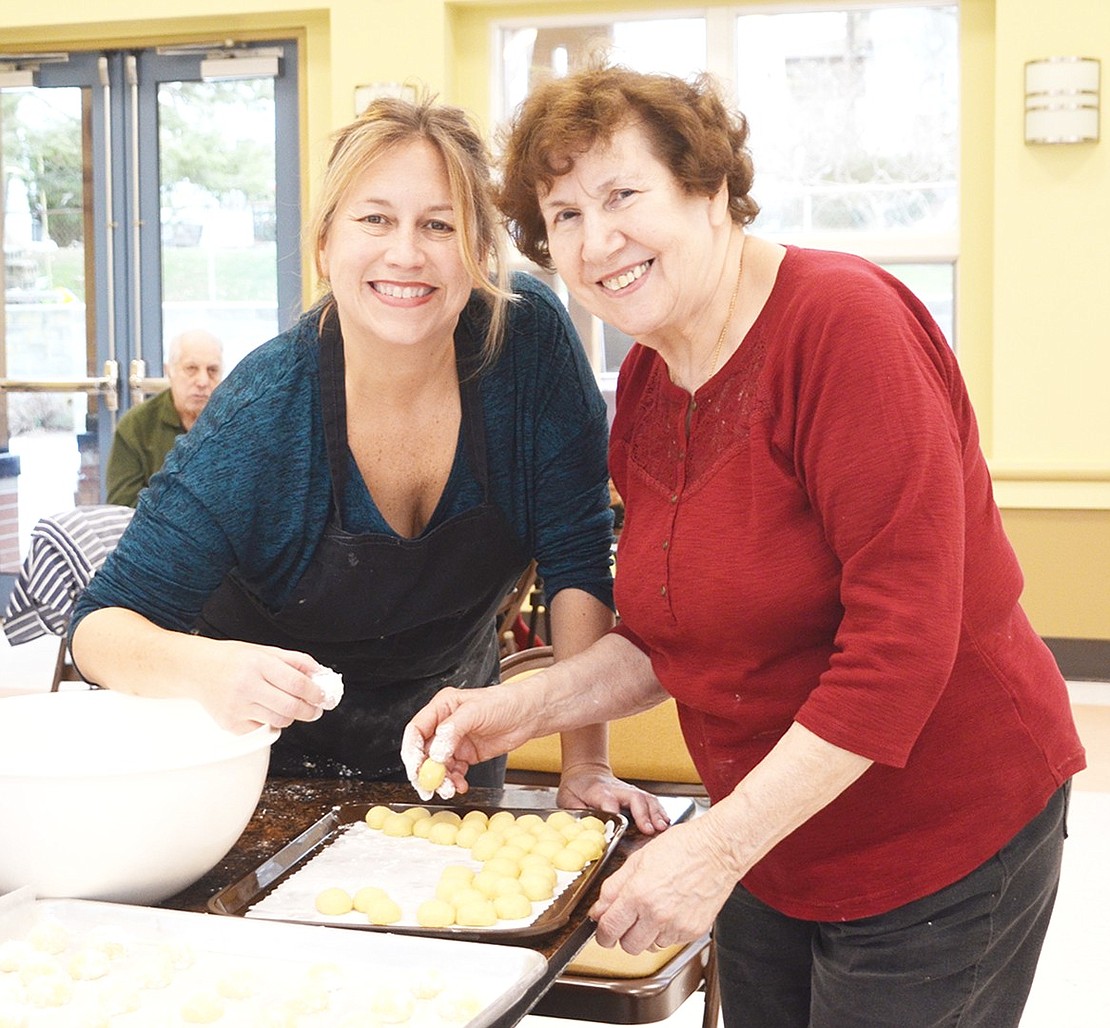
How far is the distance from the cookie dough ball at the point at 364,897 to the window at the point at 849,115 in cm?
511

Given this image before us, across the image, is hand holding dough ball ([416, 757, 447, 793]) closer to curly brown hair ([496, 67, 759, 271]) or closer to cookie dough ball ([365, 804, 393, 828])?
cookie dough ball ([365, 804, 393, 828])

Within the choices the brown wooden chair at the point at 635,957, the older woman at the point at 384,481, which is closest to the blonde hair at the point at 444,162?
the older woman at the point at 384,481

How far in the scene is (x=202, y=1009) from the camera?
44.3 inches

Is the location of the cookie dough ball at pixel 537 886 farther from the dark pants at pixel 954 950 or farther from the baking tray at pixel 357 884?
the dark pants at pixel 954 950

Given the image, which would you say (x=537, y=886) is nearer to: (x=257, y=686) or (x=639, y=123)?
(x=257, y=686)

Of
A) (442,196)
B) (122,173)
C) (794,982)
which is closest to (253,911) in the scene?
(794,982)

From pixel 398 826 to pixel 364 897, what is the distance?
0.21m

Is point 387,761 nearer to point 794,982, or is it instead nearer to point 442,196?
point 794,982

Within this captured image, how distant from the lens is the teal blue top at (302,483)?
1.68 meters

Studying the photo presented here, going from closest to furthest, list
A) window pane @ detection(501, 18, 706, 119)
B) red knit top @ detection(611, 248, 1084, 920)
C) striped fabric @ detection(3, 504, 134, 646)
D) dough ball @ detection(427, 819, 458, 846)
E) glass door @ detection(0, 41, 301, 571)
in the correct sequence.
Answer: red knit top @ detection(611, 248, 1084, 920), dough ball @ detection(427, 819, 458, 846), striped fabric @ detection(3, 504, 134, 646), window pane @ detection(501, 18, 706, 119), glass door @ detection(0, 41, 301, 571)

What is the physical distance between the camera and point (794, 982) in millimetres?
1574

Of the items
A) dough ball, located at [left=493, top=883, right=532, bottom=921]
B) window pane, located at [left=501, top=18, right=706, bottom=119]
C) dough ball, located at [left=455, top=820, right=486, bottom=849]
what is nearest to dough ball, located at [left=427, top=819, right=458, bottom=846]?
dough ball, located at [left=455, top=820, right=486, bottom=849]

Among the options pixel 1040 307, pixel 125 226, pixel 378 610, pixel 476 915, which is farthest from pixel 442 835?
pixel 125 226

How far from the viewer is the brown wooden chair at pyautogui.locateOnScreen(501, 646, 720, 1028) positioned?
5.24 feet
